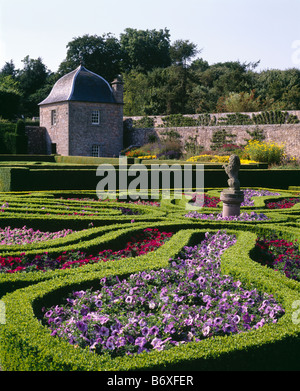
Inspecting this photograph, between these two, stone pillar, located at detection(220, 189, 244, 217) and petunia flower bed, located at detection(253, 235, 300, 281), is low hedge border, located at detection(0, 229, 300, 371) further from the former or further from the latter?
stone pillar, located at detection(220, 189, 244, 217)

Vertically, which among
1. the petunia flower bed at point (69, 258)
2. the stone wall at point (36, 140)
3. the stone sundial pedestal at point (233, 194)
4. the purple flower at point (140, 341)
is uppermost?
the stone wall at point (36, 140)

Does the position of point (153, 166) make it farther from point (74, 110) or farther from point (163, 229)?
point (74, 110)

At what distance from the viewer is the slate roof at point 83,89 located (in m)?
29.2

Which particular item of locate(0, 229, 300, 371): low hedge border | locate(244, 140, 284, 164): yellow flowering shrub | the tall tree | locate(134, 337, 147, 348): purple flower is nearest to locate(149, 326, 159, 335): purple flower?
locate(134, 337, 147, 348): purple flower

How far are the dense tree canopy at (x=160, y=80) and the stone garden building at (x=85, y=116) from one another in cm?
315

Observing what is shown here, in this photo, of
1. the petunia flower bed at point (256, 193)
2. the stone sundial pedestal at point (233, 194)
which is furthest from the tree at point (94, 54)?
the stone sundial pedestal at point (233, 194)

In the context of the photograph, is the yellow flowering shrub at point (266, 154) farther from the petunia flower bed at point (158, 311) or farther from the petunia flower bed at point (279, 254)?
the petunia flower bed at point (158, 311)

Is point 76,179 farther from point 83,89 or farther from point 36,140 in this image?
point 36,140

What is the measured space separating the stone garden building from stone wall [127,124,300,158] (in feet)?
5.18

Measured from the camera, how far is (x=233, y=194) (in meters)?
7.61

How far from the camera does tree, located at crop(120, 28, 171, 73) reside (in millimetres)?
47281

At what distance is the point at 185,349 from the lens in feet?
9.74
